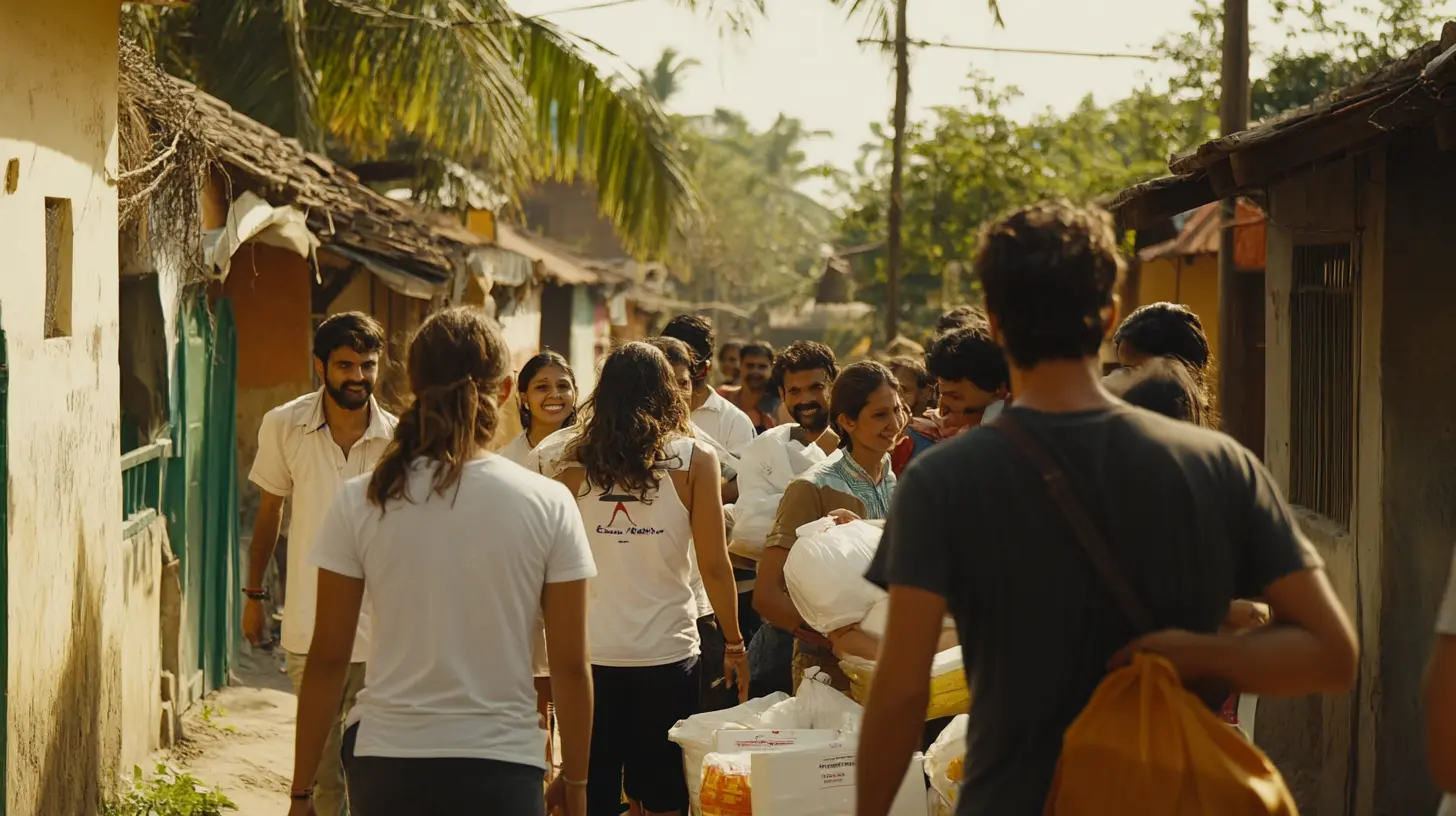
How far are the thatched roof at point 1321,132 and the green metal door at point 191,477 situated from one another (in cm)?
484

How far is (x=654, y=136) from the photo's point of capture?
1588cm

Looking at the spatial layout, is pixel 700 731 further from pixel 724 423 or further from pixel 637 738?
pixel 724 423

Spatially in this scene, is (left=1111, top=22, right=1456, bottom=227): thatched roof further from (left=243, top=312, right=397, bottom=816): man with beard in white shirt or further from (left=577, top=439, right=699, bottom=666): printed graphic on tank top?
(left=243, top=312, right=397, bottom=816): man with beard in white shirt

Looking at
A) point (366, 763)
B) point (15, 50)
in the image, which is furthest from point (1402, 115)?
point (15, 50)

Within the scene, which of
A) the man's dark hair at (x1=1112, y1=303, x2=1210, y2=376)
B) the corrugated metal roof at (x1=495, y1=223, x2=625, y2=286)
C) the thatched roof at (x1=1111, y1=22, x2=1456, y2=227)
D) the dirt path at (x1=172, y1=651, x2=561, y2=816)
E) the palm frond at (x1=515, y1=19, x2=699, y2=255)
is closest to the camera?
the man's dark hair at (x1=1112, y1=303, x2=1210, y2=376)

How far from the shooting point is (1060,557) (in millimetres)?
2621

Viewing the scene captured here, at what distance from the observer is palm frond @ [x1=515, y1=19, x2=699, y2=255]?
1550 centimetres

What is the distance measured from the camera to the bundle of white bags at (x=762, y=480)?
20.3 ft

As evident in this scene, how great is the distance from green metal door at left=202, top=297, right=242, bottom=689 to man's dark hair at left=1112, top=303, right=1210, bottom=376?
6183 mm

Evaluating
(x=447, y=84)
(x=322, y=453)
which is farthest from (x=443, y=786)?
(x=447, y=84)

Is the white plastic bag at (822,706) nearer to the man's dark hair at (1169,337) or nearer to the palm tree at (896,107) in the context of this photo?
the man's dark hair at (1169,337)

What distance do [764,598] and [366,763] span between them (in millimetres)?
1842

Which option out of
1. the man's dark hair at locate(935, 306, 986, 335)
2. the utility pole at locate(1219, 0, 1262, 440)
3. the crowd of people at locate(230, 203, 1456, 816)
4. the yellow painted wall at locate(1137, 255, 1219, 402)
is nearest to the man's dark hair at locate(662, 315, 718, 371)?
the man's dark hair at locate(935, 306, 986, 335)

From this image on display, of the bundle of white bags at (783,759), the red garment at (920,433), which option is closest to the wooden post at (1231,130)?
the red garment at (920,433)
